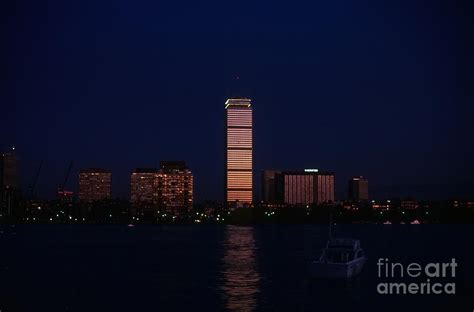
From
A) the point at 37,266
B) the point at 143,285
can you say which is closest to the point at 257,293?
the point at 143,285

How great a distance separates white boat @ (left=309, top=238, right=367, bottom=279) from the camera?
62406 mm

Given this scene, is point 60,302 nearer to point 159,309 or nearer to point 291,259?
point 159,309

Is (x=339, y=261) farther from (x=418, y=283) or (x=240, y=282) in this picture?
(x=240, y=282)

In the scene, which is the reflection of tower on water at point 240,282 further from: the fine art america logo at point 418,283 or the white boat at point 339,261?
the fine art america logo at point 418,283

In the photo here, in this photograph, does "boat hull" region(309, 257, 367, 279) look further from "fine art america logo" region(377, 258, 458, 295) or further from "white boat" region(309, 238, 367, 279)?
"fine art america logo" region(377, 258, 458, 295)

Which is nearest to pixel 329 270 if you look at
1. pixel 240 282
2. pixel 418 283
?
pixel 418 283

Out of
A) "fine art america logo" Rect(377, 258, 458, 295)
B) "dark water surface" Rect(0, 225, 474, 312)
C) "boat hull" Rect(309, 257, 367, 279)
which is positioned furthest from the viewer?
"boat hull" Rect(309, 257, 367, 279)

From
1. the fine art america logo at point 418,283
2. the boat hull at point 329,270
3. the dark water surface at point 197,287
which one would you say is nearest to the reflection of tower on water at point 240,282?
the dark water surface at point 197,287

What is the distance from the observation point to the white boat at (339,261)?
62406 mm

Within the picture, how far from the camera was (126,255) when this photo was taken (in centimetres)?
10862

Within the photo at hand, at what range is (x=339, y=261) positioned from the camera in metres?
67.9

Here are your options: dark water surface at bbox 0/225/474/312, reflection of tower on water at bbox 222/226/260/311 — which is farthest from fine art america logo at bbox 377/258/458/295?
reflection of tower on water at bbox 222/226/260/311

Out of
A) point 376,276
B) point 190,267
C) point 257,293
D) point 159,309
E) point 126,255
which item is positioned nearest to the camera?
point 159,309

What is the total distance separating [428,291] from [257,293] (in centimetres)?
1271
